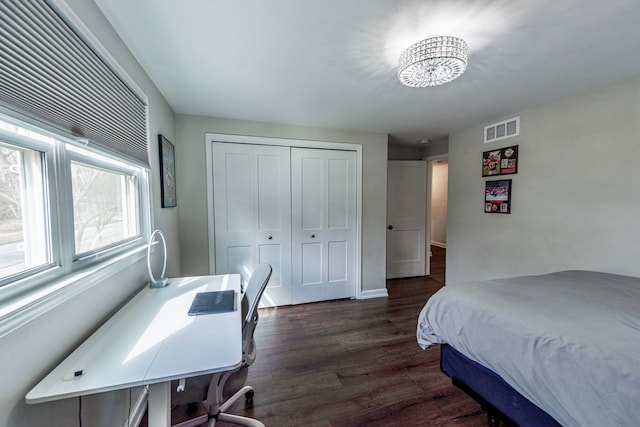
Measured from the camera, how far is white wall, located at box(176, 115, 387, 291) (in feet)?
8.74

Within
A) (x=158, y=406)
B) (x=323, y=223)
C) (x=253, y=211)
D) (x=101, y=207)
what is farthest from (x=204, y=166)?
(x=158, y=406)

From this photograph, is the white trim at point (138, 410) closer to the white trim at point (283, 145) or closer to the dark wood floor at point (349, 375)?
the dark wood floor at point (349, 375)

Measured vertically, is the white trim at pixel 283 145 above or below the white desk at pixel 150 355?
above

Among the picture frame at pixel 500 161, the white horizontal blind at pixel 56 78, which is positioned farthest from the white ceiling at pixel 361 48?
the picture frame at pixel 500 161

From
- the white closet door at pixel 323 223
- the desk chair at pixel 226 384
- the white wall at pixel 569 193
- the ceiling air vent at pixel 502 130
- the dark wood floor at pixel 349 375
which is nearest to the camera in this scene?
the desk chair at pixel 226 384

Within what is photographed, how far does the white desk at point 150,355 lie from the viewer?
0.80 m

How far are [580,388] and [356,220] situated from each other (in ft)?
8.25

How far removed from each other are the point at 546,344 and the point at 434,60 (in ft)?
4.93

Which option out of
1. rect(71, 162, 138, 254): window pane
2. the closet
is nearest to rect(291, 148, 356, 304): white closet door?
the closet

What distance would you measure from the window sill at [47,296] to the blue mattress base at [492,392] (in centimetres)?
199

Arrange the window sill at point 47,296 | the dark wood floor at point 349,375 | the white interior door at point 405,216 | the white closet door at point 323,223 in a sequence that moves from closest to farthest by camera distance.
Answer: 1. the window sill at point 47,296
2. the dark wood floor at point 349,375
3. the white closet door at point 323,223
4. the white interior door at point 405,216

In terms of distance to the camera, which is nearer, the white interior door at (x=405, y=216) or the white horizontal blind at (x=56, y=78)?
the white horizontal blind at (x=56, y=78)

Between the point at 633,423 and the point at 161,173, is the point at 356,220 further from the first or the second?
the point at 633,423

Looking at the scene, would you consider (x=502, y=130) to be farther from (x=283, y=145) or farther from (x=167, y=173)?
(x=167, y=173)
